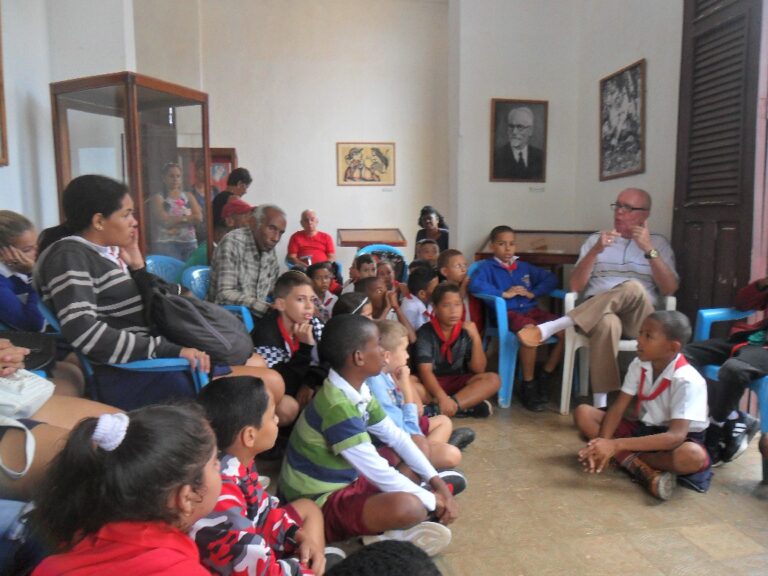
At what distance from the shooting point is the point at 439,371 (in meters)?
3.28

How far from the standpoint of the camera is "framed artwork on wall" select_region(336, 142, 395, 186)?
7105 millimetres

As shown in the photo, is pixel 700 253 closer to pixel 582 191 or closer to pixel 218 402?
pixel 582 191

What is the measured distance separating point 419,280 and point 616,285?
116 centimetres

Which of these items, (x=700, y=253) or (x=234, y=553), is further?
(x=700, y=253)

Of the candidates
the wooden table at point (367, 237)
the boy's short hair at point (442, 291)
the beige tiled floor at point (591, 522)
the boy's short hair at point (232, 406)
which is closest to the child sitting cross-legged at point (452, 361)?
the boy's short hair at point (442, 291)

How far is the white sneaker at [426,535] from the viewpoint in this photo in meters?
1.79

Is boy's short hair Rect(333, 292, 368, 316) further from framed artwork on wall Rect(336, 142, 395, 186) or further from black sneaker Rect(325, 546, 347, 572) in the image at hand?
framed artwork on wall Rect(336, 142, 395, 186)

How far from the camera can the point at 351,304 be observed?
10.0ft

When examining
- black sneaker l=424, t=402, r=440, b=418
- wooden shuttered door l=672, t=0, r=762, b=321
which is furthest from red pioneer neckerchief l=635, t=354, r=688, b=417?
black sneaker l=424, t=402, r=440, b=418

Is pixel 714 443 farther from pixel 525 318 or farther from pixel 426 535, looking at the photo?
pixel 426 535

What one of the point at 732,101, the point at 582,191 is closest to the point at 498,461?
the point at 732,101

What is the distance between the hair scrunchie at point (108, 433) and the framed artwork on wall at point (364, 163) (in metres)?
6.32

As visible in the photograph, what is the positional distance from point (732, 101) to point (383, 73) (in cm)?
483

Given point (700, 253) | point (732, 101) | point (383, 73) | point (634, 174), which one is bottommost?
point (700, 253)
